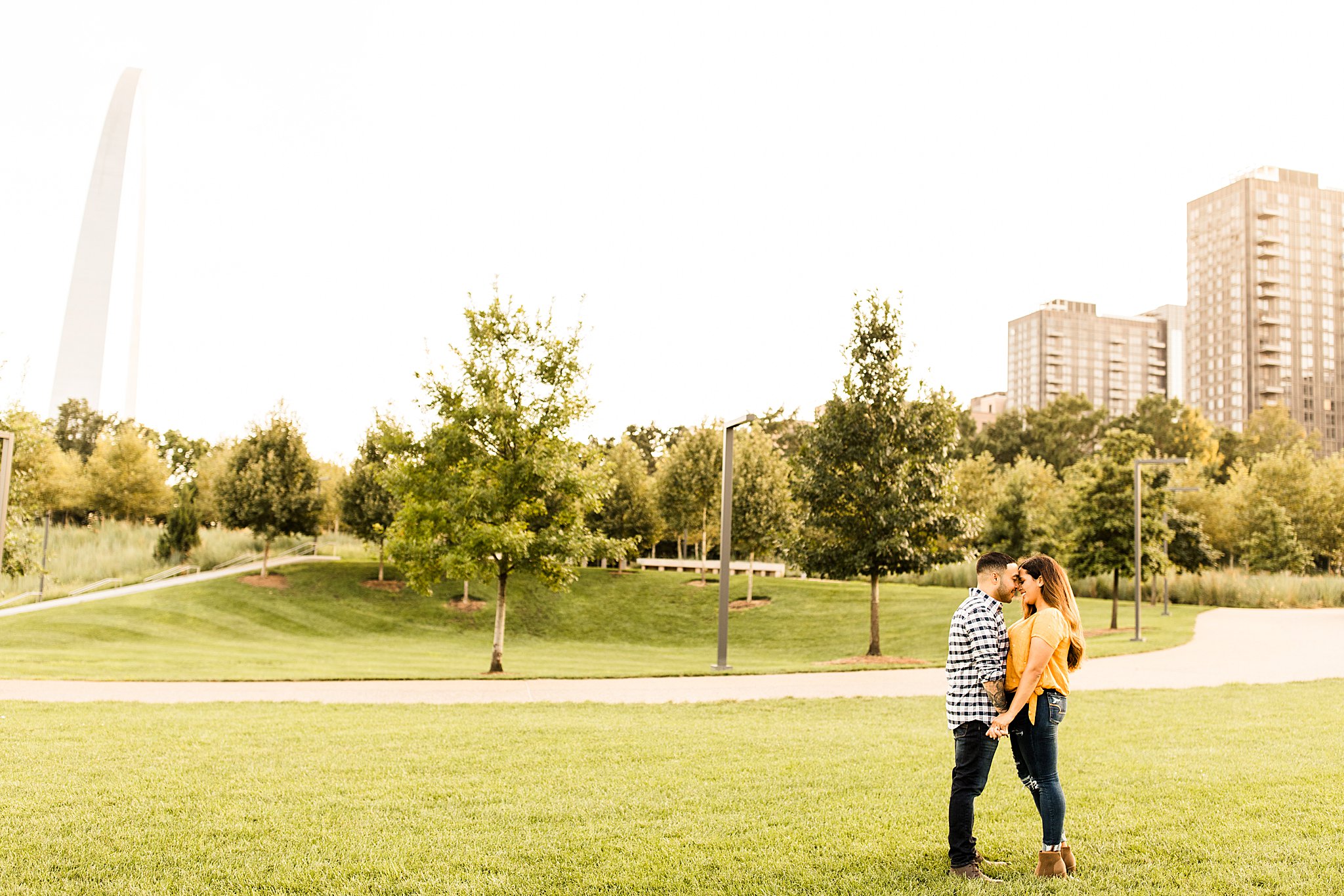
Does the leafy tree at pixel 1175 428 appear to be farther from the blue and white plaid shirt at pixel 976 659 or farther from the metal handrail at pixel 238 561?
the blue and white plaid shirt at pixel 976 659

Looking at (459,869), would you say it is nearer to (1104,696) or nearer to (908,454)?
(1104,696)

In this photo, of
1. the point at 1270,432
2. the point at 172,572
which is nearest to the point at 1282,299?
the point at 1270,432

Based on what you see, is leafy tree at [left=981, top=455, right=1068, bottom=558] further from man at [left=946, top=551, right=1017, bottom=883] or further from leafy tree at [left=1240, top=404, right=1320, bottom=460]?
leafy tree at [left=1240, top=404, right=1320, bottom=460]

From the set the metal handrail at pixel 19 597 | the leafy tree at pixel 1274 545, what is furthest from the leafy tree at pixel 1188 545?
the metal handrail at pixel 19 597

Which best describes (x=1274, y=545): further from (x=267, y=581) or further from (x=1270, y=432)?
(x=1270, y=432)

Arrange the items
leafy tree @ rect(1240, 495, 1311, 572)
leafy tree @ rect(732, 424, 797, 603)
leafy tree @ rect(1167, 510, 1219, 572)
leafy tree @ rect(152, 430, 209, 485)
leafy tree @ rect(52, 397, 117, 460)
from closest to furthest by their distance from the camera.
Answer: leafy tree @ rect(732, 424, 797, 603)
leafy tree @ rect(1167, 510, 1219, 572)
leafy tree @ rect(1240, 495, 1311, 572)
leafy tree @ rect(52, 397, 117, 460)
leafy tree @ rect(152, 430, 209, 485)

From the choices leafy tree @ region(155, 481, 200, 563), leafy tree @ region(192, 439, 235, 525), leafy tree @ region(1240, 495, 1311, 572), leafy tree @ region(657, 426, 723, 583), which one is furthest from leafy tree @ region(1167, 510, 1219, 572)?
leafy tree @ region(155, 481, 200, 563)

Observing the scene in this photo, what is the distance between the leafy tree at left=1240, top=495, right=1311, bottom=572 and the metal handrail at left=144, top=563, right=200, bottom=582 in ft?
173

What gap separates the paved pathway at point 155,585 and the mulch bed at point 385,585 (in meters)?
4.74

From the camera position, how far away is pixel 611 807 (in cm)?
659

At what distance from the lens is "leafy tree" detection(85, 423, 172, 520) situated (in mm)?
44469

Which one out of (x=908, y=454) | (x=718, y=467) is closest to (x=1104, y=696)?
(x=908, y=454)

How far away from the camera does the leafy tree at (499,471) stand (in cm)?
1873

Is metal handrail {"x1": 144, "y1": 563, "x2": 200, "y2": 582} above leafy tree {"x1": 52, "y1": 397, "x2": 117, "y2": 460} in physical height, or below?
below
